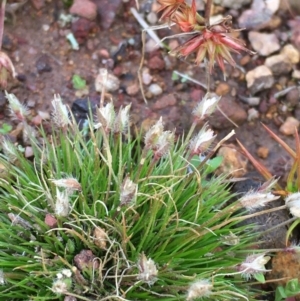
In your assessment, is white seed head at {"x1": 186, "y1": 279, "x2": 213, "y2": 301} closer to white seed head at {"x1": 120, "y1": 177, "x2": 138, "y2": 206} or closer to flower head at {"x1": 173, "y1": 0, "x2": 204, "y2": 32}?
white seed head at {"x1": 120, "y1": 177, "x2": 138, "y2": 206}

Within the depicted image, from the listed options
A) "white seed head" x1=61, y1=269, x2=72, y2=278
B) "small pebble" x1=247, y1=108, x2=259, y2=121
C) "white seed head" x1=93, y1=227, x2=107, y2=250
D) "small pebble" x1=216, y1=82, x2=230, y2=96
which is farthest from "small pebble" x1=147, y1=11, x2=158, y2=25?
"white seed head" x1=61, y1=269, x2=72, y2=278

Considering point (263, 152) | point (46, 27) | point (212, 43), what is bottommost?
point (263, 152)

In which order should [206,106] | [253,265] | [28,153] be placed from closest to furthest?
1. [253,265]
2. [206,106]
3. [28,153]

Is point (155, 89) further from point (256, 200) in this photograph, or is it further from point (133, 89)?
point (256, 200)

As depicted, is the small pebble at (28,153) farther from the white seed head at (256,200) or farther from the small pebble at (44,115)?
the white seed head at (256,200)

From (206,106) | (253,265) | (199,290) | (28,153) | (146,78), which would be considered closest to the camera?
(199,290)

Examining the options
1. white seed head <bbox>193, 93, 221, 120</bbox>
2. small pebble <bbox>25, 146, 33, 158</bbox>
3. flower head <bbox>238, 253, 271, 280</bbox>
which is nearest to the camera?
flower head <bbox>238, 253, 271, 280</bbox>

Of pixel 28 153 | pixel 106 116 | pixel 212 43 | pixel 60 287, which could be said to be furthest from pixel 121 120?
pixel 28 153
